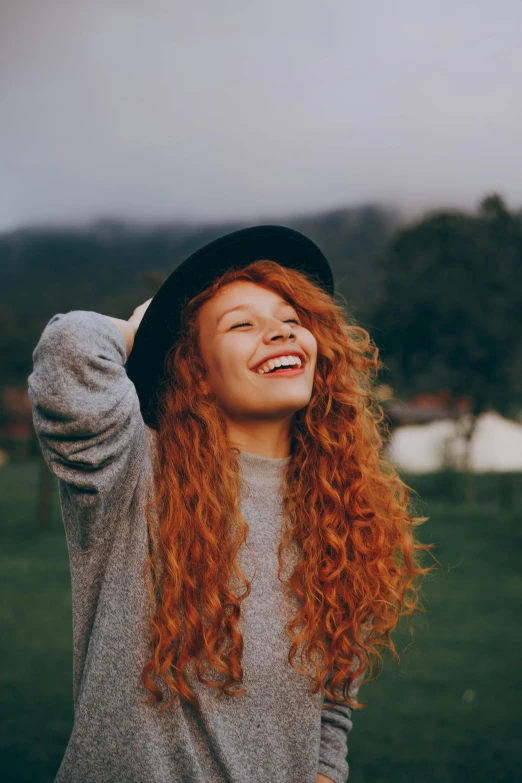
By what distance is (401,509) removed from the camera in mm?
1871

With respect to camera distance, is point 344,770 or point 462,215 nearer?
point 344,770

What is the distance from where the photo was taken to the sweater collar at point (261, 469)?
170 centimetres

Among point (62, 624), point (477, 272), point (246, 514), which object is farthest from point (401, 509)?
point (477, 272)

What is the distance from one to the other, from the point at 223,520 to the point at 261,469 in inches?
7.4

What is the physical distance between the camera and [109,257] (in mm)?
6887

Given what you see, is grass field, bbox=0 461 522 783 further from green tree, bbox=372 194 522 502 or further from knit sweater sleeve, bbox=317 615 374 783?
green tree, bbox=372 194 522 502

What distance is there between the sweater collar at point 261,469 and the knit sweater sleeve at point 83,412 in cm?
39

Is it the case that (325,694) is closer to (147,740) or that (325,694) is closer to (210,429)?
(147,740)

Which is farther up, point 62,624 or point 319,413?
point 319,413

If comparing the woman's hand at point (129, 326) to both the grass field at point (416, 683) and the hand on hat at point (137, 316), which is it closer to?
the hand on hat at point (137, 316)

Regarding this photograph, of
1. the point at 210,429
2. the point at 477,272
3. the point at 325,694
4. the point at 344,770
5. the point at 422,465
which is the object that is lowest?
the point at 422,465

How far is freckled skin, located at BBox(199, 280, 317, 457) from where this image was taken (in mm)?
1580

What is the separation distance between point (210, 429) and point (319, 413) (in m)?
0.37

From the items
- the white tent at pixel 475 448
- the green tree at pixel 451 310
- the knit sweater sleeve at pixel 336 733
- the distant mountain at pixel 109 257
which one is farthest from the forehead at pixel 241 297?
the white tent at pixel 475 448
